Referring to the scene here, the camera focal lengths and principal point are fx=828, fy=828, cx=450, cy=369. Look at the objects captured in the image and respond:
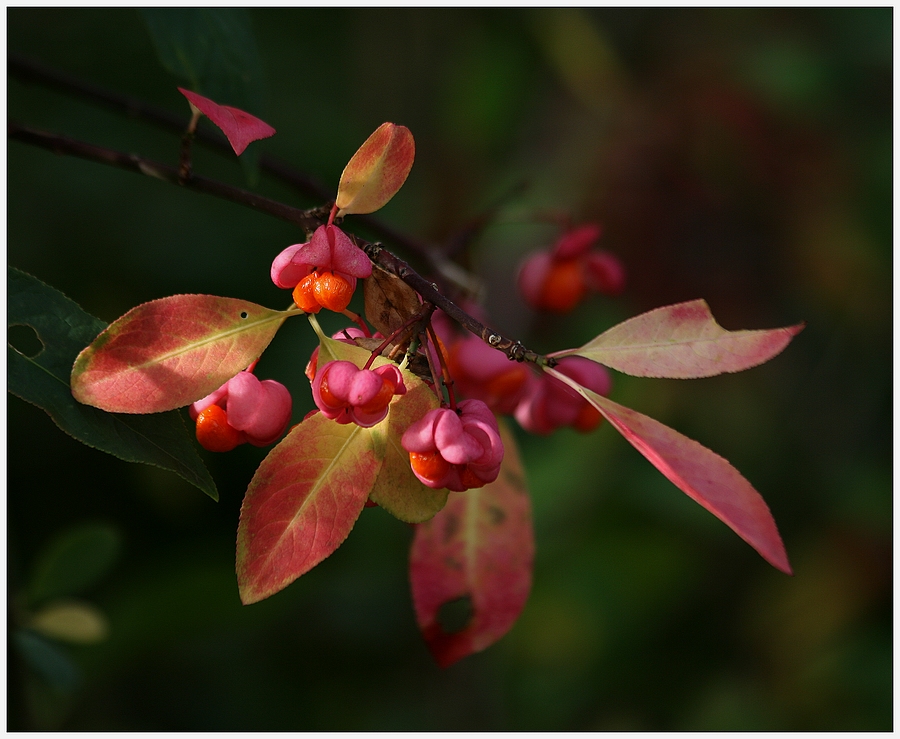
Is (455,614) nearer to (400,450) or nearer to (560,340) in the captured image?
(400,450)

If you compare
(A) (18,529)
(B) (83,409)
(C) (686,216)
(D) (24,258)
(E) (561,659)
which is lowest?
(E) (561,659)

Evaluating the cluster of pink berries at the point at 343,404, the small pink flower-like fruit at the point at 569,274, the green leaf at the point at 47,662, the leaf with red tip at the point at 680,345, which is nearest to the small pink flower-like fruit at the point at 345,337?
the cluster of pink berries at the point at 343,404

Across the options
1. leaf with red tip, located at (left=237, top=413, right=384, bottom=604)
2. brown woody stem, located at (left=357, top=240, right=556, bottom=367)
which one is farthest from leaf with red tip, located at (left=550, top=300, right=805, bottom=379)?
leaf with red tip, located at (left=237, top=413, right=384, bottom=604)

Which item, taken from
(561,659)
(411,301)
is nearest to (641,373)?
(411,301)

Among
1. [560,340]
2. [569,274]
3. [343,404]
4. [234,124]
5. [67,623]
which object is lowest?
[560,340]

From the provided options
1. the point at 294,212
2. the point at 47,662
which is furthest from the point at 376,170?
the point at 47,662

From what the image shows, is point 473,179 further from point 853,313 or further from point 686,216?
point 853,313

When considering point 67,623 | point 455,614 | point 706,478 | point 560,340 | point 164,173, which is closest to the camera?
point 706,478

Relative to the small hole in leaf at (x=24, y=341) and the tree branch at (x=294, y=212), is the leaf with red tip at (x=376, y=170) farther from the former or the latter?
the small hole in leaf at (x=24, y=341)
